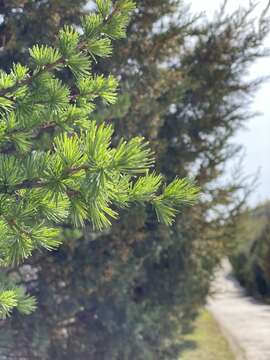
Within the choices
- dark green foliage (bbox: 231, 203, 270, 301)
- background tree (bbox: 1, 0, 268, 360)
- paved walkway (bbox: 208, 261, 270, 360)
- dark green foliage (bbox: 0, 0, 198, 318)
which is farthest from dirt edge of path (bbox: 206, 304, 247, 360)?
dark green foliage (bbox: 0, 0, 198, 318)

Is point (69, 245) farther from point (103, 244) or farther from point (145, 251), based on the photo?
point (145, 251)

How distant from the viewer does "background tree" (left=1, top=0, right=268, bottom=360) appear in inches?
191

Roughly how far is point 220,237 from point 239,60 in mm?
2163

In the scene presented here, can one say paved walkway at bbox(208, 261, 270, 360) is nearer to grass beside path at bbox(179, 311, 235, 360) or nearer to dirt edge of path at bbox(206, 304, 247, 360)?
dirt edge of path at bbox(206, 304, 247, 360)

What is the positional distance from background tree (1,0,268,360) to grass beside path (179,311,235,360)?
6.77ft

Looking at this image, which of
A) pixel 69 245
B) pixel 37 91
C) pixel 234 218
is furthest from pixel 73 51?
pixel 234 218

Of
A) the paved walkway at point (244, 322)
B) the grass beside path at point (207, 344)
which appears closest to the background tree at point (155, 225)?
the grass beside path at point (207, 344)

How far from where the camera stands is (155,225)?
5.57 m

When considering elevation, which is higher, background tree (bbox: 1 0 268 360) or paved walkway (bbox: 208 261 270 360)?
background tree (bbox: 1 0 268 360)

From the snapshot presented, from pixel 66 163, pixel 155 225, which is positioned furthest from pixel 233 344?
pixel 66 163

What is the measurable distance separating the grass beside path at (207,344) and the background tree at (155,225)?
206cm

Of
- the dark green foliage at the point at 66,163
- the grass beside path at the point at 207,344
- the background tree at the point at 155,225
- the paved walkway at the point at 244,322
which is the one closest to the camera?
the dark green foliage at the point at 66,163

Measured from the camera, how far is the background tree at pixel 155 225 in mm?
4848

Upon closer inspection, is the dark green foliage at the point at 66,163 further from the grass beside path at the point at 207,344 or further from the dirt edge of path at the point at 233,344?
the dirt edge of path at the point at 233,344
